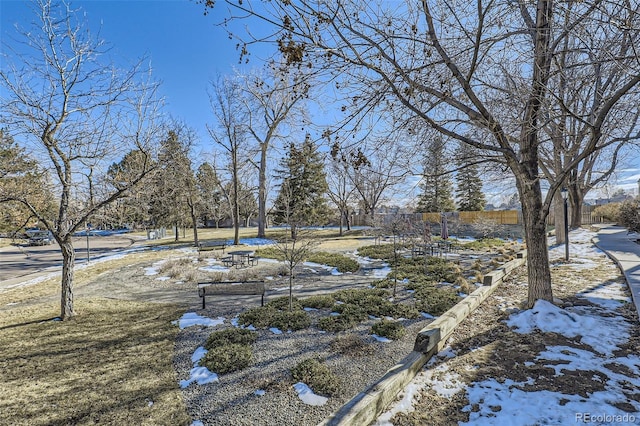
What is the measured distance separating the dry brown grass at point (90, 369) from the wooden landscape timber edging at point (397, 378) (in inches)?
65.6

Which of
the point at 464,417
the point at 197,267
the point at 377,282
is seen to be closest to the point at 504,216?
the point at 377,282

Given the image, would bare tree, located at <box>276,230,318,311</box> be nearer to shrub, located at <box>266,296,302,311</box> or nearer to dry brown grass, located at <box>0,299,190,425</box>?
shrub, located at <box>266,296,302,311</box>

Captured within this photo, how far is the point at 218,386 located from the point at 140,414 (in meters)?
0.81

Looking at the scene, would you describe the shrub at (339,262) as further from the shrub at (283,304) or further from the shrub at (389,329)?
the shrub at (389,329)

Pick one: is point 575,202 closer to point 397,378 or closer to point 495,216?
point 495,216

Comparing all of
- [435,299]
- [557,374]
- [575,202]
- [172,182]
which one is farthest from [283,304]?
[575,202]

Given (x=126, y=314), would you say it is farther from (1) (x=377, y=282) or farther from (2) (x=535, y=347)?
(2) (x=535, y=347)

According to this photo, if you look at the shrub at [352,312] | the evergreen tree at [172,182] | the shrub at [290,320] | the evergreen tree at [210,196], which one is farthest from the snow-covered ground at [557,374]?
the evergreen tree at [210,196]

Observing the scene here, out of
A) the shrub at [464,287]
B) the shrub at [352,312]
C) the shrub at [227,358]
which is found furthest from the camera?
the shrub at [464,287]

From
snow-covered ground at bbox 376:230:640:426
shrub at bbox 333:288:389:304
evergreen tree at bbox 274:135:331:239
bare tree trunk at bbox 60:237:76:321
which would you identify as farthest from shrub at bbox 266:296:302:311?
evergreen tree at bbox 274:135:331:239

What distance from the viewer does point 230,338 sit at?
4.77 m

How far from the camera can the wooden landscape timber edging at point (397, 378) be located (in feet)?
8.56

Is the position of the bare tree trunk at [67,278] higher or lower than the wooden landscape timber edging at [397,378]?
higher

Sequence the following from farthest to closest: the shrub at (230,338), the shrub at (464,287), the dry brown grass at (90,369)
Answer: the shrub at (464,287), the shrub at (230,338), the dry brown grass at (90,369)
